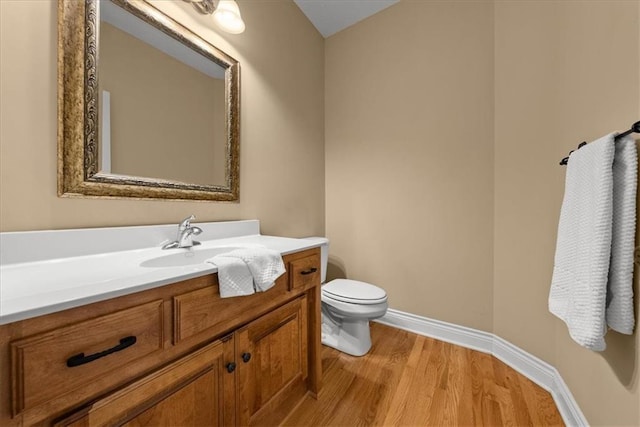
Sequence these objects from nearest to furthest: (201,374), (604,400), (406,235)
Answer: (201,374) < (604,400) < (406,235)

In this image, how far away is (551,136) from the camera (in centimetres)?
124

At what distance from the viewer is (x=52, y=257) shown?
0.78 meters

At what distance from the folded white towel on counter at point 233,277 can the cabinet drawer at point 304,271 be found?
10.5 inches

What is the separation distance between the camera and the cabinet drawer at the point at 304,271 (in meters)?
1.02

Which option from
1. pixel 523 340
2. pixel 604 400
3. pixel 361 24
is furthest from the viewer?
pixel 361 24

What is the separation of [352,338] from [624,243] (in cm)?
135

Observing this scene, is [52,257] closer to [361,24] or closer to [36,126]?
[36,126]

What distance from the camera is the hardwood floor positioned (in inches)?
43.4

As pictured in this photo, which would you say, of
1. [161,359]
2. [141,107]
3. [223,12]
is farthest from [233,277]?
[223,12]

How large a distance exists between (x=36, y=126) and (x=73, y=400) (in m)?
0.84

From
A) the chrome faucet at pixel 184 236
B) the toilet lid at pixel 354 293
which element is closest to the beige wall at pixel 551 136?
the toilet lid at pixel 354 293

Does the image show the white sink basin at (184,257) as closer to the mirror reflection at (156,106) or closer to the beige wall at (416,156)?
the mirror reflection at (156,106)

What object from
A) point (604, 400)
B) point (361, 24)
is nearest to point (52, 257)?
point (604, 400)

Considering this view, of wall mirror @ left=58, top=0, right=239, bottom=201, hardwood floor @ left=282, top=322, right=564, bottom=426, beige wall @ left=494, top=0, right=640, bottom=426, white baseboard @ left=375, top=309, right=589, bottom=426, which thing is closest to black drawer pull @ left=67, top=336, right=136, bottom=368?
wall mirror @ left=58, top=0, right=239, bottom=201
